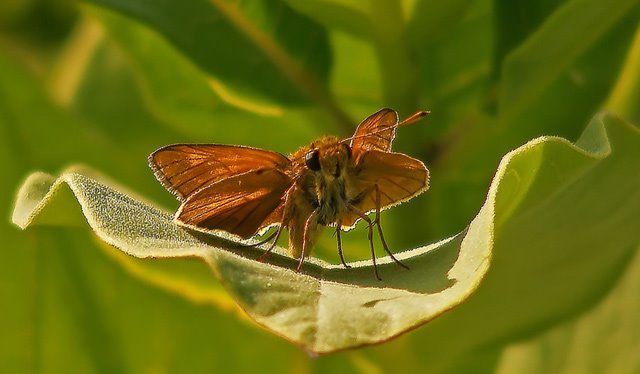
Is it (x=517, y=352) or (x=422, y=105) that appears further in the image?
(x=517, y=352)

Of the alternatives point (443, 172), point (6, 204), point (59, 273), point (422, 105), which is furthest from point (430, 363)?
point (6, 204)

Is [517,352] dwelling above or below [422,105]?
below

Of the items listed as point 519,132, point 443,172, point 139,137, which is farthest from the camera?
point 139,137

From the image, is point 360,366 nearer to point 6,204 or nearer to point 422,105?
point 422,105

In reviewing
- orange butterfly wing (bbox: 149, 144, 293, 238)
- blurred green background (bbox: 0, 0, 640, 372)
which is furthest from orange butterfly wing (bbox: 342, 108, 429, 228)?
blurred green background (bbox: 0, 0, 640, 372)

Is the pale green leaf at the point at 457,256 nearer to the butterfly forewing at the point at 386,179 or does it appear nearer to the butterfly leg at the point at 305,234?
the butterfly leg at the point at 305,234

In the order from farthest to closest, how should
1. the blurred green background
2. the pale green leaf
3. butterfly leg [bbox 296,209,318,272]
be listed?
the blurred green background < butterfly leg [bbox 296,209,318,272] < the pale green leaf

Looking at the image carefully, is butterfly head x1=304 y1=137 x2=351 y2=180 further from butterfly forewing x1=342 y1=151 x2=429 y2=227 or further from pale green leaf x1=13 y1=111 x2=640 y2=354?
pale green leaf x1=13 y1=111 x2=640 y2=354
